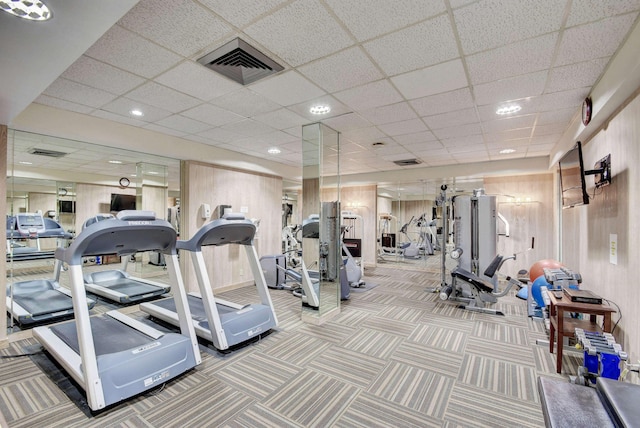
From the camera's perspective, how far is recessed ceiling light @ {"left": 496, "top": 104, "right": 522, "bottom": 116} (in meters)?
3.57

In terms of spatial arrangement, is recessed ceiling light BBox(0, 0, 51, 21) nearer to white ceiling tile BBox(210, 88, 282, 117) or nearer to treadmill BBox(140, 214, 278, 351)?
white ceiling tile BBox(210, 88, 282, 117)

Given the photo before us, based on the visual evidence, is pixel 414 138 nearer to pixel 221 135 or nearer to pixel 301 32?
pixel 221 135

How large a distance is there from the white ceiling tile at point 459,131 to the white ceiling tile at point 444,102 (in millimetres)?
820

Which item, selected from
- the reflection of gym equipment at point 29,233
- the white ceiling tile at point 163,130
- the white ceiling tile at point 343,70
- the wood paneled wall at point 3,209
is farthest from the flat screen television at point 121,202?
the white ceiling tile at point 343,70

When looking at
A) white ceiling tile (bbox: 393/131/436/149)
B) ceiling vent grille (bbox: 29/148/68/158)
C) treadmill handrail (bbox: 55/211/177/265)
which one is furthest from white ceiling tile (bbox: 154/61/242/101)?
white ceiling tile (bbox: 393/131/436/149)

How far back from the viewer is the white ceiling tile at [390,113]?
11.9 ft

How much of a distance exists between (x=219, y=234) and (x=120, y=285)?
→ 325 cm

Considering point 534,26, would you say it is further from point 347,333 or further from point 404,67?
point 347,333

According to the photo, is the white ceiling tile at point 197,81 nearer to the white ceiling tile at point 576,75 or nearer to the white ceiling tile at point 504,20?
the white ceiling tile at point 504,20

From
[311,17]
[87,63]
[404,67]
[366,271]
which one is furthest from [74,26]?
[366,271]

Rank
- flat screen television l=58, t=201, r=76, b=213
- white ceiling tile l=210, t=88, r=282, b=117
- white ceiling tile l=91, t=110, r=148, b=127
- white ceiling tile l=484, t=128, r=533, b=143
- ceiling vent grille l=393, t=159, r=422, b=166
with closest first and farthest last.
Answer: white ceiling tile l=210, t=88, r=282, b=117 < white ceiling tile l=91, t=110, r=148, b=127 < white ceiling tile l=484, t=128, r=533, b=143 < flat screen television l=58, t=201, r=76, b=213 < ceiling vent grille l=393, t=159, r=422, b=166

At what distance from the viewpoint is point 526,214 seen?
22.9ft

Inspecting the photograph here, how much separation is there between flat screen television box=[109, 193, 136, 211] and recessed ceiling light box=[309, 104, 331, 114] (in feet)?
12.4

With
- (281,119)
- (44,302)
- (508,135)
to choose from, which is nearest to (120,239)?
(281,119)
